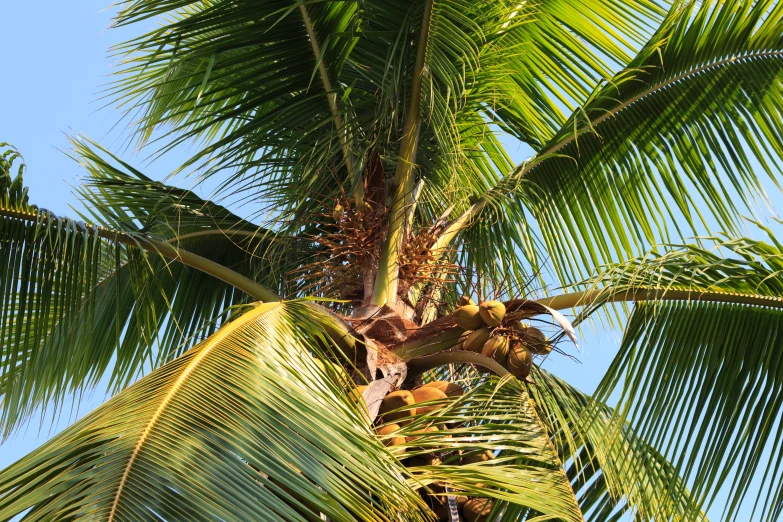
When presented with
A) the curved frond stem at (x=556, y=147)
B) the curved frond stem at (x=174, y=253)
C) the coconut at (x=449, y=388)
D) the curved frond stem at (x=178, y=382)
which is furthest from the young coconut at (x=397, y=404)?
the curved frond stem at (x=556, y=147)

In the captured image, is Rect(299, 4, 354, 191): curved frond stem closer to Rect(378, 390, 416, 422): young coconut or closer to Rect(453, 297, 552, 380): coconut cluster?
Rect(453, 297, 552, 380): coconut cluster

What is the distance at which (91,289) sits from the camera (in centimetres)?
441

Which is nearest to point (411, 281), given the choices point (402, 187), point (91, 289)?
point (402, 187)

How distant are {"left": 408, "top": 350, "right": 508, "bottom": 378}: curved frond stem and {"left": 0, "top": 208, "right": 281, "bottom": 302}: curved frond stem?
2.49ft

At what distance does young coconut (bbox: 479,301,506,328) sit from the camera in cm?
344

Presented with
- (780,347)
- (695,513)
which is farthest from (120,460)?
(780,347)

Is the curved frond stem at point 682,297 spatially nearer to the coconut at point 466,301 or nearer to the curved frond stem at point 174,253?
the coconut at point 466,301

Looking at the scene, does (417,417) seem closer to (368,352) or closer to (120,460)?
(368,352)

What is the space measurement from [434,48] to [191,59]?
3.47 feet

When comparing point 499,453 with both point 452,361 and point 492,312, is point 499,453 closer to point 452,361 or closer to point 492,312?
point 452,361

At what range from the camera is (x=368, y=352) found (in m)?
3.49

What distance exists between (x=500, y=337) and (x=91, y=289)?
1950mm

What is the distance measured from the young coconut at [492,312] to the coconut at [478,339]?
0.05 meters

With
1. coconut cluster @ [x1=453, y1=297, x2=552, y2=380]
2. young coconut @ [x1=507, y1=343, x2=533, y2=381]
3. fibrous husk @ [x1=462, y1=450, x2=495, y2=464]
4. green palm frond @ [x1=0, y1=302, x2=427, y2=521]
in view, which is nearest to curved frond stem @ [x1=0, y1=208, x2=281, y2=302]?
coconut cluster @ [x1=453, y1=297, x2=552, y2=380]
